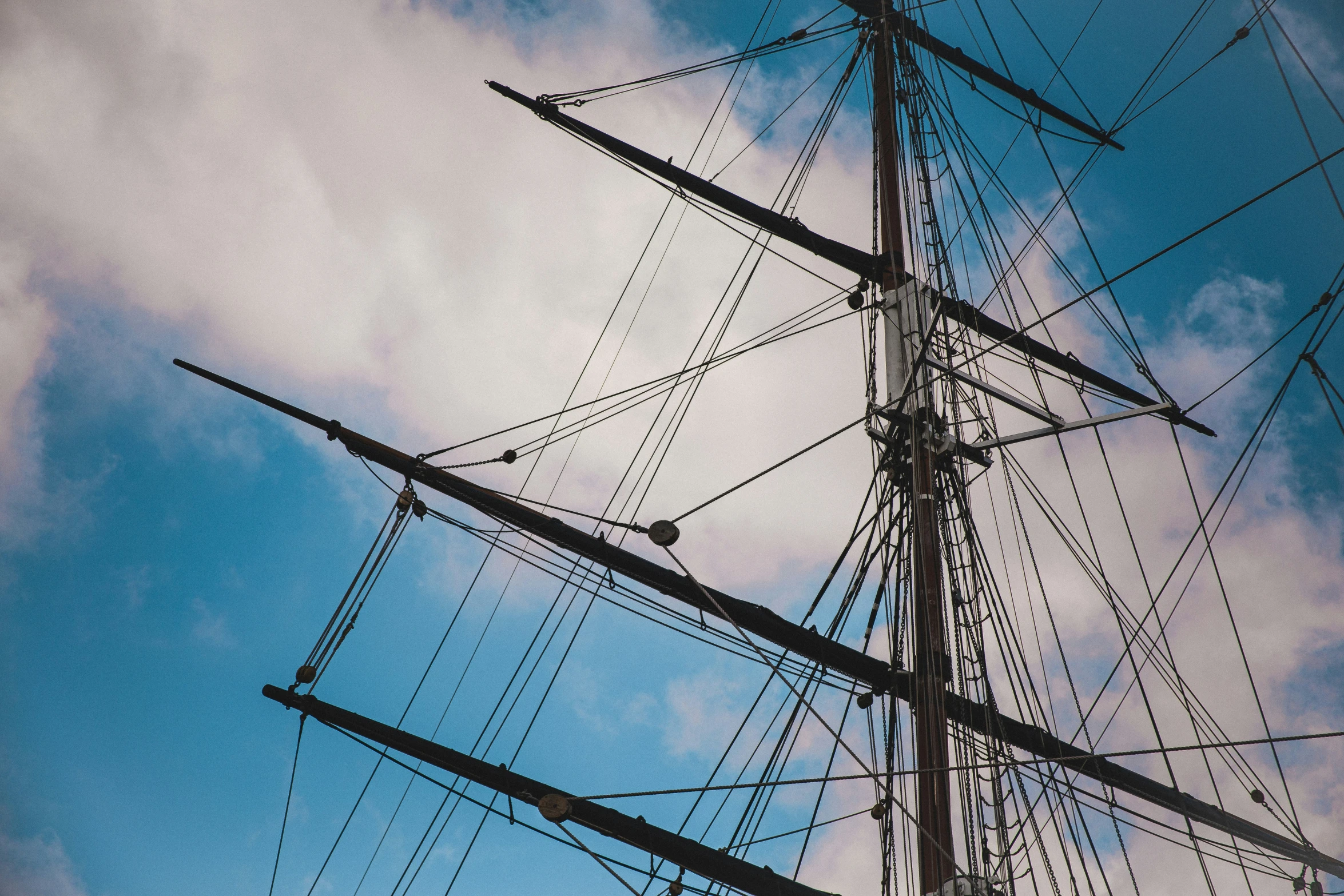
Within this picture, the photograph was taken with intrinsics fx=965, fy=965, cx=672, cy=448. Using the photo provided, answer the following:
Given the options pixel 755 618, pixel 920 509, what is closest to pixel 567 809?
pixel 755 618

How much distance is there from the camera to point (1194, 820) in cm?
947

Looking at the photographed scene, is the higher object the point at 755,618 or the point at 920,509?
the point at 920,509

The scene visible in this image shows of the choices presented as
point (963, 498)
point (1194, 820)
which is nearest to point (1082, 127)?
point (963, 498)

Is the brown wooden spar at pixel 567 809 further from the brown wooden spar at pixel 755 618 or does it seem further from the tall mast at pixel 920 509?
the brown wooden spar at pixel 755 618

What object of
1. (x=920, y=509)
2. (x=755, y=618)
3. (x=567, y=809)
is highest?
(x=920, y=509)

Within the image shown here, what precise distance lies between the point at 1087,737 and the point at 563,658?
5.26 m

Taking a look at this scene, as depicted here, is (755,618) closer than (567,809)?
No

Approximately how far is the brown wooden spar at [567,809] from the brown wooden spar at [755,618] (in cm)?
197

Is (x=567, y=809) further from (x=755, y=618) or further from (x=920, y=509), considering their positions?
(x=920, y=509)

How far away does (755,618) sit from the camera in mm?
8852

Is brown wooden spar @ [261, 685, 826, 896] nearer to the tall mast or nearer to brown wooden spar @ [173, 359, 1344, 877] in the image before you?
the tall mast

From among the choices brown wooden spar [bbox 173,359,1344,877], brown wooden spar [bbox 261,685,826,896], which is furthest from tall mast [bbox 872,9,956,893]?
brown wooden spar [bbox 261,685,826,896]

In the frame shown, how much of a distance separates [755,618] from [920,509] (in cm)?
185

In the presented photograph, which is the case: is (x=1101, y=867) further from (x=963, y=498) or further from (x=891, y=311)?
(x=891, y=311)
